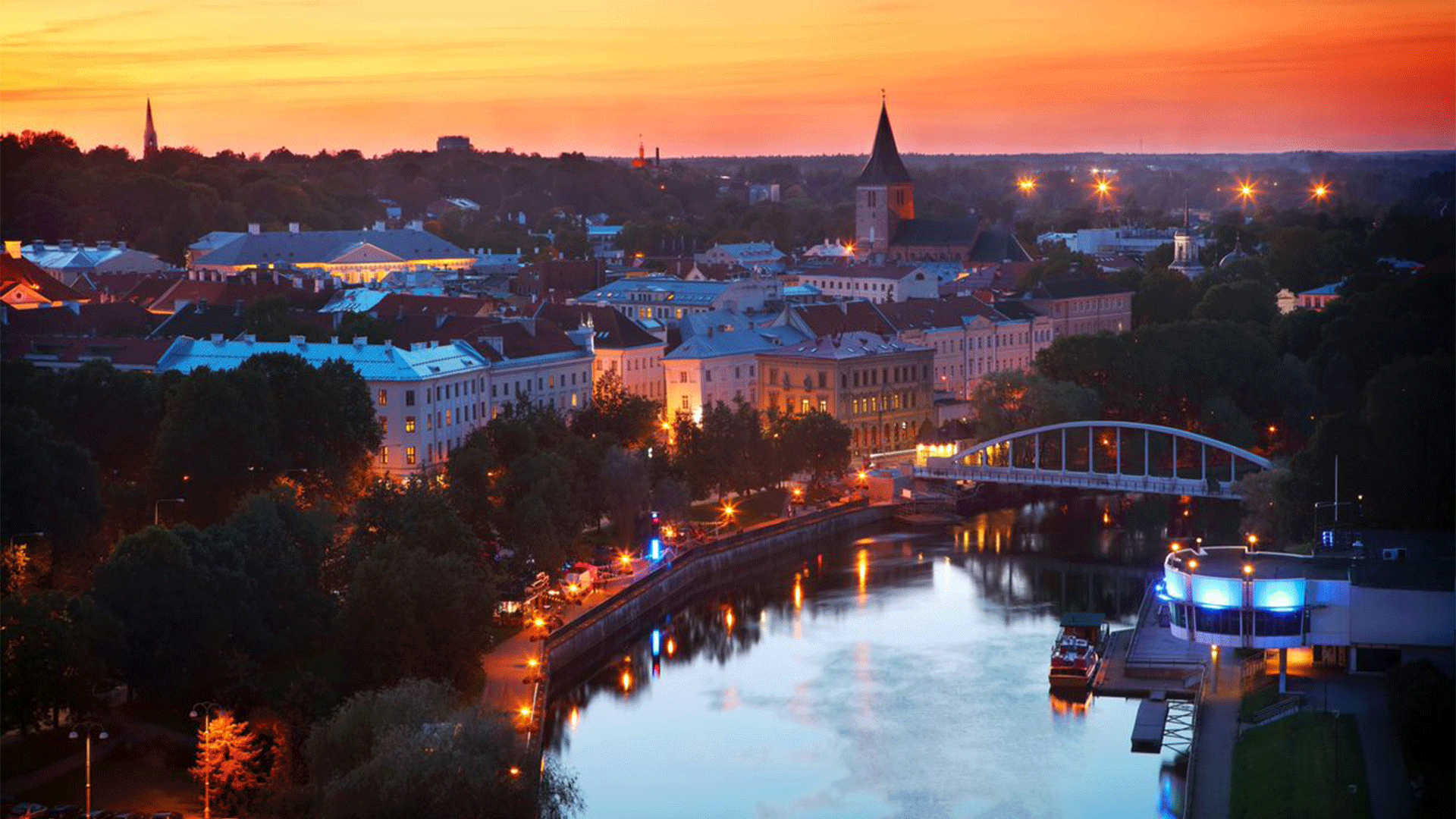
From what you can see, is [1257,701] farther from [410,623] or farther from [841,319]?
[841,319]

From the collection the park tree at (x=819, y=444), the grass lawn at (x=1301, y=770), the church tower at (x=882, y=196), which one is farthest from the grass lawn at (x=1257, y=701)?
the church tower at (x=882, y=196)

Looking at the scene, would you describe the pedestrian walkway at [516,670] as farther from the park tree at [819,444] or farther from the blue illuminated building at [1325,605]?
the park tree at [819,444]

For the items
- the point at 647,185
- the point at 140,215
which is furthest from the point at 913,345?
the point at 647,185

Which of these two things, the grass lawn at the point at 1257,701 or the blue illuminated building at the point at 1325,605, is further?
the blue illuminated building at the point at 1325,605

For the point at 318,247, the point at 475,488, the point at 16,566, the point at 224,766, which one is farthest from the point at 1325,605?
the point at 318,247

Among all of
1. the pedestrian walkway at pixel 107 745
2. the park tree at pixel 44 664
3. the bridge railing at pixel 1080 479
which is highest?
the park tree at pixel 44 664

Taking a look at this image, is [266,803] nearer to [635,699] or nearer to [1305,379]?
[635,699]
